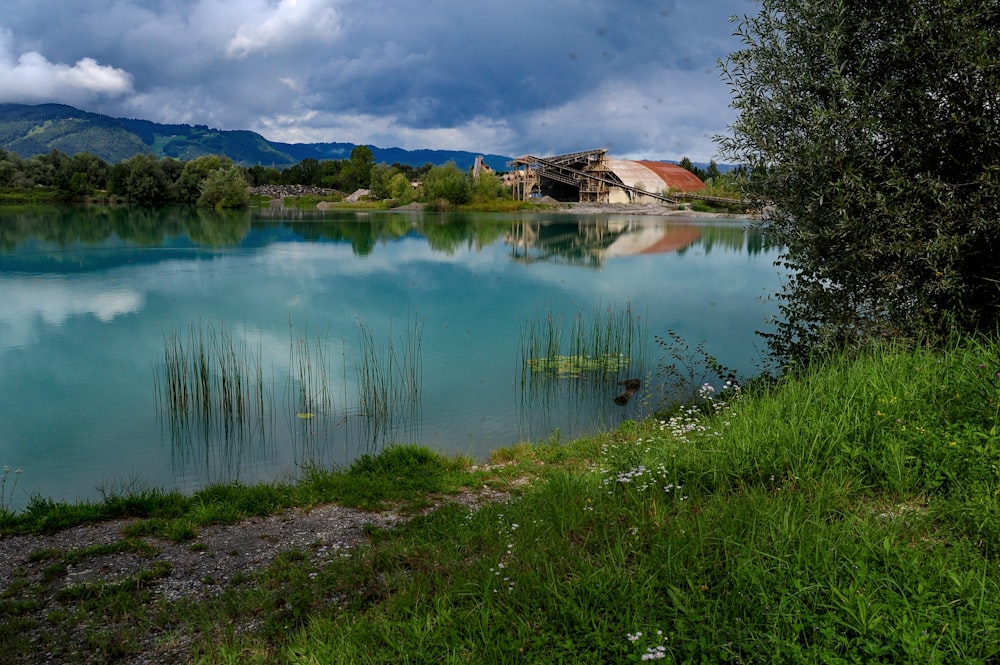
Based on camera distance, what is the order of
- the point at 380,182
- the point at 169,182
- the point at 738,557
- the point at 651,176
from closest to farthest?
the point at 738,557 → the point at 169,182 → the point at 651,176 → the point at 380,182

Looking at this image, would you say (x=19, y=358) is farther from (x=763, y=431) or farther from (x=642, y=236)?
(x=642, y=236)

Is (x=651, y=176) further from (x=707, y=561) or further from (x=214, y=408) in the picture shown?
(x=707, y=561)

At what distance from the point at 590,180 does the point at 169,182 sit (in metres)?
58.8

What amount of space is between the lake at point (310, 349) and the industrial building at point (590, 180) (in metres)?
58.0

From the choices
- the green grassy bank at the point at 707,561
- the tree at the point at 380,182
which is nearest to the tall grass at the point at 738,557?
the green grassy bank at the point at 707,561

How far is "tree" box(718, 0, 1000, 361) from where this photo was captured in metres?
7.09

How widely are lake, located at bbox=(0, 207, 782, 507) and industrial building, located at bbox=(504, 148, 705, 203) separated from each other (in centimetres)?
5799

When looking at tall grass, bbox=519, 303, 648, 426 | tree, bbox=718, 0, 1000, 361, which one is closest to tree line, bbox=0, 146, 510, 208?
A: tall grass, bbox=519, 303, 648, 426

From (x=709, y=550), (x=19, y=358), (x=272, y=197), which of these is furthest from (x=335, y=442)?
(x=272, y=197)

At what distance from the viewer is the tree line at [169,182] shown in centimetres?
8206

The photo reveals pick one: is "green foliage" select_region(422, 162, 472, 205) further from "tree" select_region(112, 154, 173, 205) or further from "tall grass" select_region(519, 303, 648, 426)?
"tall grass" select_region(519, 303, 648, 426)

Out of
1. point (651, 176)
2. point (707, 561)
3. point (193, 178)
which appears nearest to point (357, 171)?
point (193, 178)

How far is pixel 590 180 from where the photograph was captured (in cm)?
9194

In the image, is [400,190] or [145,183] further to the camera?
[400,190]
